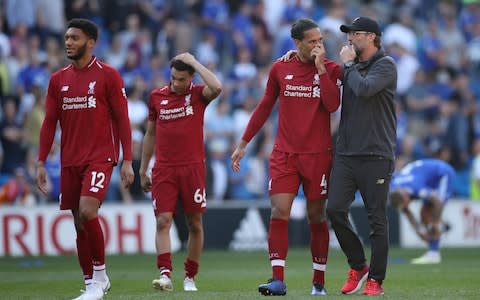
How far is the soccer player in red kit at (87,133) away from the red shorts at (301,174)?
1.51m

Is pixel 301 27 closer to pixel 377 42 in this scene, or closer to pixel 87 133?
pixel 377 42

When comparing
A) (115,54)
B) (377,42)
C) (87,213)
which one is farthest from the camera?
(115,54)

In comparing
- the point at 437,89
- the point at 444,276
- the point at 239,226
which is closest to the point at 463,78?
the point at 437,89

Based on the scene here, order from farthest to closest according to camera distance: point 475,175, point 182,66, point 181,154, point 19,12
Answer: point 475,175, point 19,12, point 181,154, point 182,66

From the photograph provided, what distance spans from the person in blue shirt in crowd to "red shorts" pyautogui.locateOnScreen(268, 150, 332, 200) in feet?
22.9

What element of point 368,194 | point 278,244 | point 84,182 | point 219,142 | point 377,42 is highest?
point 377,42

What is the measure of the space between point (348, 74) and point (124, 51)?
14.2 meters

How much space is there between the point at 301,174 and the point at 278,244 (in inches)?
30.0

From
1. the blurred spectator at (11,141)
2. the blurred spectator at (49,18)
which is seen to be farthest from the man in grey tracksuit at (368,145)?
the blurred spectator at (49,18)

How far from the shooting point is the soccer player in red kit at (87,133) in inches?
476

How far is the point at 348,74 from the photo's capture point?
11898mm

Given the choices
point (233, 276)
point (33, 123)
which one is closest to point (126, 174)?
point (233, 276)

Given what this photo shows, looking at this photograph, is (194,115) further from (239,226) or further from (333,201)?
(239,226)

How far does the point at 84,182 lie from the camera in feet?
39.6
